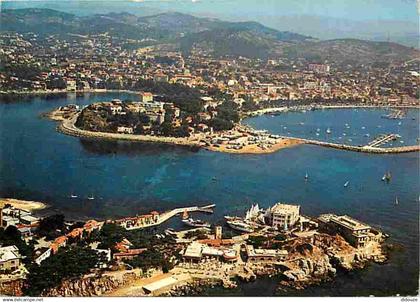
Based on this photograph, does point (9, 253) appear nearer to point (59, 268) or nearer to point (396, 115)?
point (59, 268)

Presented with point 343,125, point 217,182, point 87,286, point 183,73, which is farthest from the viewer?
point 343,125

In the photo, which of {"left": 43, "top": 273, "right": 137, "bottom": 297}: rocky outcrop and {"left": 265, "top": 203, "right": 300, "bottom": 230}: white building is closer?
{"left": 43, "top": 273, "right": 137, "bottom": 297}: rocky outcrop

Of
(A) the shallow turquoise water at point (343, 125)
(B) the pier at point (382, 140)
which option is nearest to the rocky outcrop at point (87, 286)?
(A) the shallow turquoise water at point (343, 125)

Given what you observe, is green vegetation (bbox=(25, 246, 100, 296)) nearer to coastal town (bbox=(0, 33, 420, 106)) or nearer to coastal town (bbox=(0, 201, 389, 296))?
coastal town (bbox=(0, 201, 389, 296))

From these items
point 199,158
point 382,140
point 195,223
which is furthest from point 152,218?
point 382,140

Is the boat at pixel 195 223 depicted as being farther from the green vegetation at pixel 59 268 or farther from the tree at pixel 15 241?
the tree at pixel 15 241

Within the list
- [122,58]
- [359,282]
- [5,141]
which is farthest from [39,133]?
[359,282]

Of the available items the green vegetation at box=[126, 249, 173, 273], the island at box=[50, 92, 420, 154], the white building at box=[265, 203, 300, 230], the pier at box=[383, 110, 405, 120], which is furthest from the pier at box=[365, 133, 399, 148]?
the green vegetation at box=[126, 249, 173, 273]
